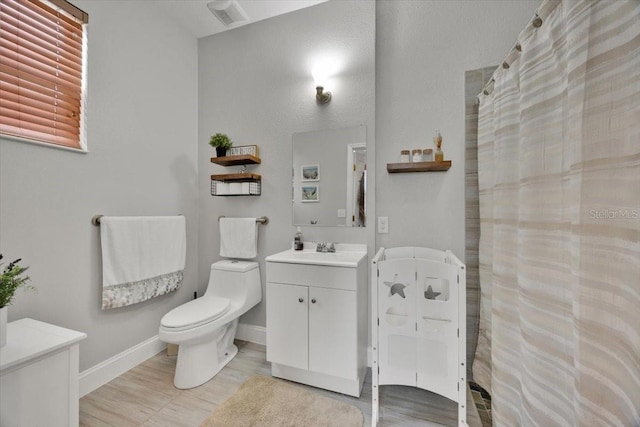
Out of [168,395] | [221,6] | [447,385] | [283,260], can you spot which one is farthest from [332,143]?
[168,395]

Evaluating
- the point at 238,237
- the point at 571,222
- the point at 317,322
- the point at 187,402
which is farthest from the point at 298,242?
the point at 571,222

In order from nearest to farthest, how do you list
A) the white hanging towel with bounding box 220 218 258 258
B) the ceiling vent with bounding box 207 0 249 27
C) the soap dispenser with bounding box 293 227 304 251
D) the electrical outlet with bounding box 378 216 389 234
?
1. the ceiling vent with bounding box 207 0 249 27
2. the electrical outlet with bounding box 378 216 389 234
3. the soap dispenser with bounding box 293 227 304 251
4. the white hanging towel with bounding box 220 218 258 258

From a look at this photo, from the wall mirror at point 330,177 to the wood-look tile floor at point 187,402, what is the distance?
1.13m

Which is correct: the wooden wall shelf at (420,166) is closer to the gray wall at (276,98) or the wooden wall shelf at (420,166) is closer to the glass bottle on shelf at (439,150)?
the glass bottle on shelf at (439,150)

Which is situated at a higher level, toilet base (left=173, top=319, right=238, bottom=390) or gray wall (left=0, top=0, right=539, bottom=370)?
gray wall (left=0, top=0, right=539, bottom=370)

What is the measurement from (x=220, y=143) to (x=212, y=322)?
1.41 meters

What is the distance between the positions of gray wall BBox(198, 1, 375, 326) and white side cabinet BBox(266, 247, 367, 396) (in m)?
0.47

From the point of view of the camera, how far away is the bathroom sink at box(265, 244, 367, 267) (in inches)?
62.8

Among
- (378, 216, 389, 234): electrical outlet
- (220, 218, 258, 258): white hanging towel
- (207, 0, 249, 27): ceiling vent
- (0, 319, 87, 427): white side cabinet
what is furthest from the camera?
(220, 218, 258, 258): white hanging towel

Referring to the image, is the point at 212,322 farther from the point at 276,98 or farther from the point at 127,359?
the point at 276,98

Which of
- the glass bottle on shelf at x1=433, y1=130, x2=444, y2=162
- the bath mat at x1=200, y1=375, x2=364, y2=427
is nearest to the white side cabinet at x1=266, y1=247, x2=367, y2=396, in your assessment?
the bath mat at x1=200, y1=375, x2=364, y2=427

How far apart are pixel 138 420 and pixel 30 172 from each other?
1.47 metres

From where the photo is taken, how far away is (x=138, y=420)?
1.41m

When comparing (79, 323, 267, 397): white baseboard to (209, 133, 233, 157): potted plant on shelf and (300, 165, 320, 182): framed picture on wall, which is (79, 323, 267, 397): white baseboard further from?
(209, 133, 233, 157): potted plant on shelf
